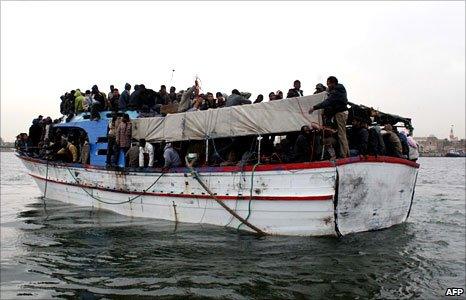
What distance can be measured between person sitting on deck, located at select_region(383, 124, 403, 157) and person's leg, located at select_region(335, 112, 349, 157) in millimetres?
1955

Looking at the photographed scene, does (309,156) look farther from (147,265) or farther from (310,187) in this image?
(147,265)

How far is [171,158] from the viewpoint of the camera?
11812mm

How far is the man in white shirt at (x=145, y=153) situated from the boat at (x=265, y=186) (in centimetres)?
20

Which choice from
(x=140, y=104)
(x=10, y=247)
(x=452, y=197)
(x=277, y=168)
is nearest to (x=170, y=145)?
(x=140, y=104)

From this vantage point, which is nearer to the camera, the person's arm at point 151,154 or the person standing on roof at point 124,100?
the person's arm at point 151,154

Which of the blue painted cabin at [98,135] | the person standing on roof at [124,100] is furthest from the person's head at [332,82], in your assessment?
the person standing on roof at [124,100]

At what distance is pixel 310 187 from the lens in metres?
9.14

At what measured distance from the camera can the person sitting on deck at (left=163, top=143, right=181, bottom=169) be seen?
11750mm

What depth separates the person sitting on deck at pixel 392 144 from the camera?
10703 mm

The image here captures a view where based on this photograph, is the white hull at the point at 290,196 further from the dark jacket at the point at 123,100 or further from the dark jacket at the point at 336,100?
the dark jacket at the point at 123,100

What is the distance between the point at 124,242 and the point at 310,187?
443 cm

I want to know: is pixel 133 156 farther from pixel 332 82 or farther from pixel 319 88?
pixel 332 82

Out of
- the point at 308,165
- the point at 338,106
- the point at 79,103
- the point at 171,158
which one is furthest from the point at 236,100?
the point at 79,103

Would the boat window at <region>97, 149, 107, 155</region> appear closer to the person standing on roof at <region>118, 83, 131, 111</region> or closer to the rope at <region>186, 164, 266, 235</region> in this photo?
the person standing on roof at <region>118, 83, 131, 111</region>
